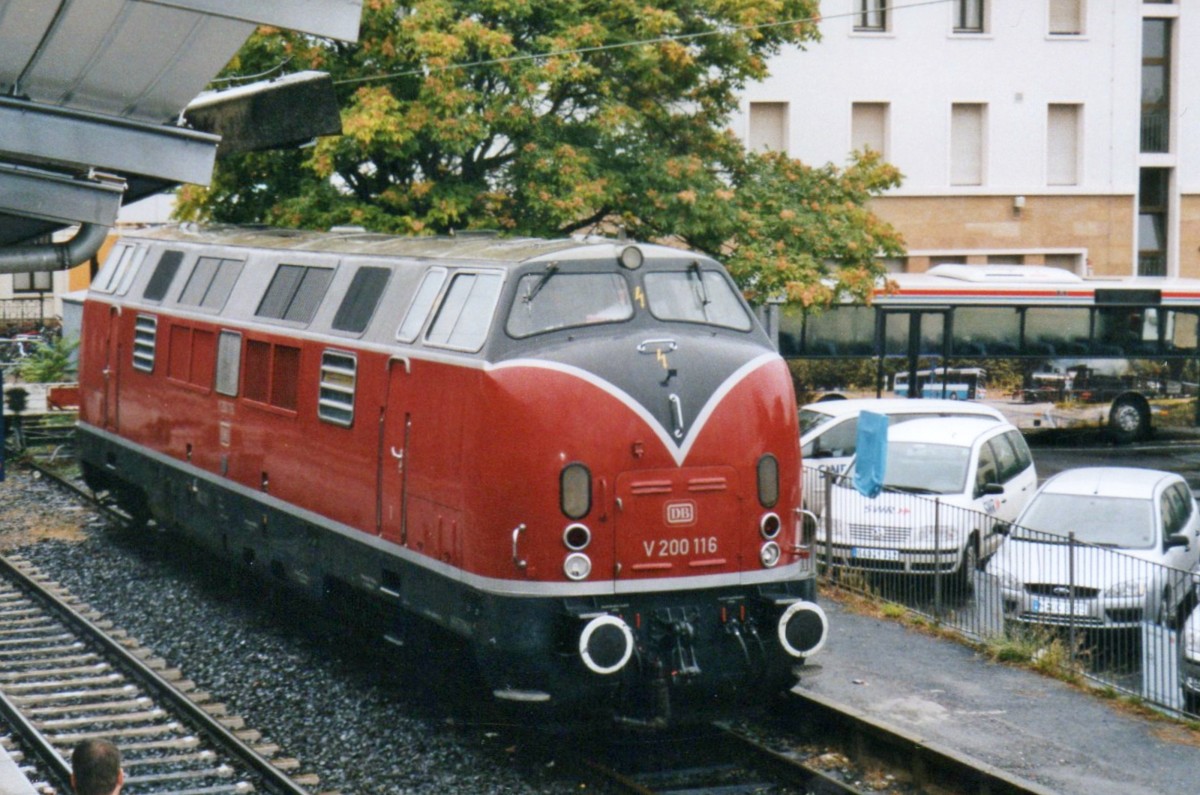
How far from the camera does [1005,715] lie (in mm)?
12156

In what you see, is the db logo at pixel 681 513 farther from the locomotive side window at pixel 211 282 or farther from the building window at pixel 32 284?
the building window at pixel 32 284

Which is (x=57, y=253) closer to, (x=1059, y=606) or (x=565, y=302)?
(x=565, y=302)

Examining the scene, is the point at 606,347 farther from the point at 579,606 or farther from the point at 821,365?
the point at 821,365

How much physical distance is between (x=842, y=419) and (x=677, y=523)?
9.81 metres

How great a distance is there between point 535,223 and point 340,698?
10.2 metres

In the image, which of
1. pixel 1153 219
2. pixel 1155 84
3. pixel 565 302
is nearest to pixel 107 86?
pixel 565 302

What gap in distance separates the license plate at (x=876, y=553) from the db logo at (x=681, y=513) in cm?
609

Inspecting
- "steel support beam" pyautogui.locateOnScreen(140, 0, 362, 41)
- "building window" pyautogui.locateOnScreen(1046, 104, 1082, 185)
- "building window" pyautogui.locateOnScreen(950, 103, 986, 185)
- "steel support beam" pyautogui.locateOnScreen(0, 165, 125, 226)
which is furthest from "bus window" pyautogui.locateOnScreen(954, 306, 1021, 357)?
"steel support beam" pyautogui.locateOnScreen(140, 0, 362, 41)

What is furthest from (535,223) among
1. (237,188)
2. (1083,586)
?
(1083,586)

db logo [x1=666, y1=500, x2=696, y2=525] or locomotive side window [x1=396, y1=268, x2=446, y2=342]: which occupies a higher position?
locomotive side window [x1=396, y1=268, x2=446, y2=342]

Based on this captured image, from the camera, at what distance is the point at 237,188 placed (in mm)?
22656

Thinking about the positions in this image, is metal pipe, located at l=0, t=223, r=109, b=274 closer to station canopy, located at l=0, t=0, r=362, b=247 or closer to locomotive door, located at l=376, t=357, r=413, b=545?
station canopy, located at l=0, t=0, r=362, b=247

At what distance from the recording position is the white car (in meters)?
19.9

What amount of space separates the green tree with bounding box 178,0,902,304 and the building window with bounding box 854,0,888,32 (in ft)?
53.3
